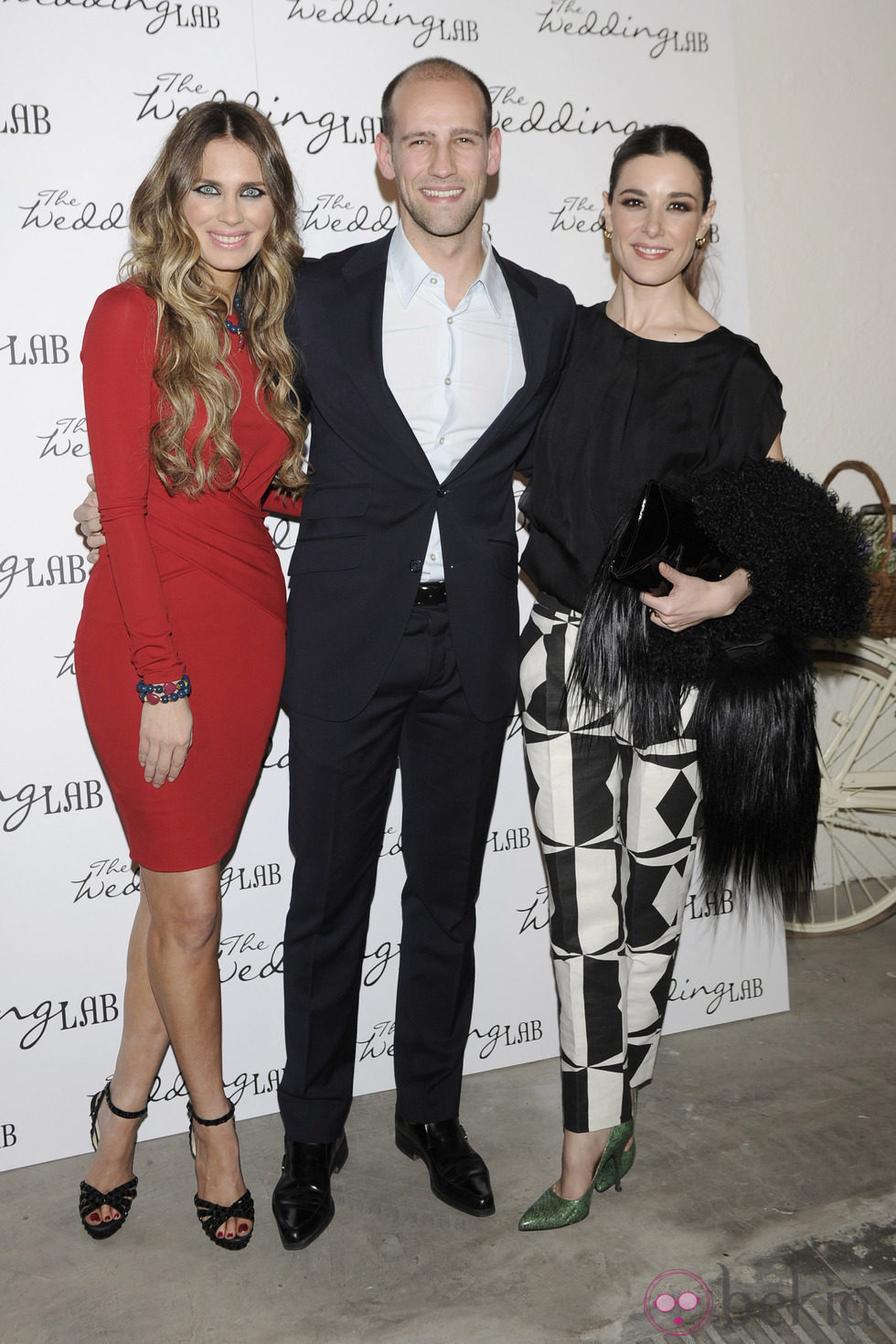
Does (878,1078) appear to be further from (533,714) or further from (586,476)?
(586,476)

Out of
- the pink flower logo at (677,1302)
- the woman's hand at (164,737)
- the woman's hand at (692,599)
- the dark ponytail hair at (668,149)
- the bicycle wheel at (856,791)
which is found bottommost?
the pink flower logo at (677,1302)

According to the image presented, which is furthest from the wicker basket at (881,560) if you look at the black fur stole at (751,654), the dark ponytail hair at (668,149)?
the dark ponytail hair at (668,149)

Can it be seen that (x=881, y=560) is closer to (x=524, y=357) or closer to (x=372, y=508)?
(x=524, y=357)

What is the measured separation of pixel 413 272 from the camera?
2.23m

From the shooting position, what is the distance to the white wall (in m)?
3.53

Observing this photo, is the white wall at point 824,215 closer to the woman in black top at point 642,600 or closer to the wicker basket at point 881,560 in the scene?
the wicker basket at point 881,560

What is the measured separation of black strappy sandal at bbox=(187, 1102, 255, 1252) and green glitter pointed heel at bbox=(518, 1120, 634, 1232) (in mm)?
555

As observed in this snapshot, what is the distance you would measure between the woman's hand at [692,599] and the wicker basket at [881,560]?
1189 millimetres

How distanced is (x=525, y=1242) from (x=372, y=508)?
4.88ft

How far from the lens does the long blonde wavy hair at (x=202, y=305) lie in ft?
6.68

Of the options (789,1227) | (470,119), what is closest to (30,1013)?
(789,1227)

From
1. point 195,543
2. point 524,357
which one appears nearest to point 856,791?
point 524,357

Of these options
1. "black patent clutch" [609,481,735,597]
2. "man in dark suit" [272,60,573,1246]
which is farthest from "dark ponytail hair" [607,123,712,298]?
"black patent clutch" [609,481,735,597]

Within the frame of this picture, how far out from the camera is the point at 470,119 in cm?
218
